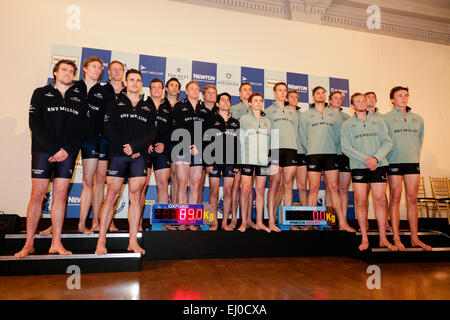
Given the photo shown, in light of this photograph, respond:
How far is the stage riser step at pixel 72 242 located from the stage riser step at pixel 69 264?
304 mm

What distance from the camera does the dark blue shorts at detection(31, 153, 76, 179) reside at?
235 cm

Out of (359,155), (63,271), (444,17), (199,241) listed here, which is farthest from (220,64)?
(444,17)

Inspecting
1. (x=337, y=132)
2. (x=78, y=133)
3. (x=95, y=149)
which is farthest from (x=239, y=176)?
(x=78, y=133)

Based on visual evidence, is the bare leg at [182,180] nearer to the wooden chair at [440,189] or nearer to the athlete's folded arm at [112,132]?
the athlete's folded arm at [112,132]

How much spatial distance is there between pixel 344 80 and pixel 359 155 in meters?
3.12

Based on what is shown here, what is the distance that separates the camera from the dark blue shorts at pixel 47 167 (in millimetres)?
2352

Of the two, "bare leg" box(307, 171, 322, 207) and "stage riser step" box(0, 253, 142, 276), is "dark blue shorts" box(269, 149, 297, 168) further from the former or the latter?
"stage riser step" box(0, 253, 142, 276)

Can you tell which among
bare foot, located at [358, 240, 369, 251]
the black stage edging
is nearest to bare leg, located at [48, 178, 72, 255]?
the black stage edging

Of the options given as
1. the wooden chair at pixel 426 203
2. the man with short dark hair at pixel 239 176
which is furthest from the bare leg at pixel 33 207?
the wooden chair at pixel 426 203

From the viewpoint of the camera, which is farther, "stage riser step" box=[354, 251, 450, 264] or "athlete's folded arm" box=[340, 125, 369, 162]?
"athlete's folded arm" box=[340, 125, 369, 162]

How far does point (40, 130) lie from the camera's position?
7.73 feet

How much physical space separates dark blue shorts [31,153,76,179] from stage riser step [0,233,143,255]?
66 cm
